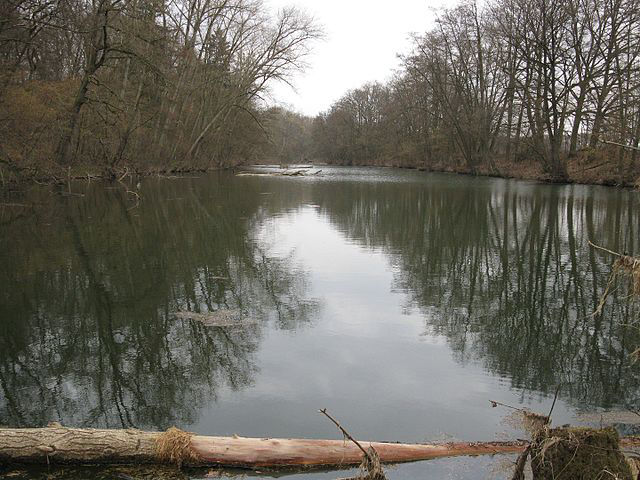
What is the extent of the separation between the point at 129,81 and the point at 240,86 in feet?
39.0

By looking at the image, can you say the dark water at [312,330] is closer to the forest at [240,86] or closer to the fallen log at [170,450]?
the fallen log at [170,450]

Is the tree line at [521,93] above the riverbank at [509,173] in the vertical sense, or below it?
above

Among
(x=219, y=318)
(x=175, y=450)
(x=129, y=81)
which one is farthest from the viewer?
(x=129, y=81)

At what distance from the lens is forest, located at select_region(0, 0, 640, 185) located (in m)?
24.0

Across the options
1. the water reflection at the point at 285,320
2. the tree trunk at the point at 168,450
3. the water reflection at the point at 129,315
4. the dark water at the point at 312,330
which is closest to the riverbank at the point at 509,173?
the water reflection at the point at 285,320

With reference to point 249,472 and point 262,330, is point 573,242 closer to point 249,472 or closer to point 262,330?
point 262,330

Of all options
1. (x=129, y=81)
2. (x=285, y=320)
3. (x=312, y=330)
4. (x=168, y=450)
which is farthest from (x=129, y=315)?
(x=129, y=81)

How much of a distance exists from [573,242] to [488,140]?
35.6m

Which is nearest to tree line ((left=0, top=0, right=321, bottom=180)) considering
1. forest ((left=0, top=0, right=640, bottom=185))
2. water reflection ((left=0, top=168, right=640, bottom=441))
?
forest ((left=0, top=0, right=640, bottom=185))

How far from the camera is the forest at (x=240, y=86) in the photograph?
24.0 metres

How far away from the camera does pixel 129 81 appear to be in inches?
1364

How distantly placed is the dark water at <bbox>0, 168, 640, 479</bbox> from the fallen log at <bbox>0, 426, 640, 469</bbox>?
0.50ft

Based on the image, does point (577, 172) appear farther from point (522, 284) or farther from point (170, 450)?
point (170, 450)

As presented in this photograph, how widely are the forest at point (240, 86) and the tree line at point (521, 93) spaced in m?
0.16
